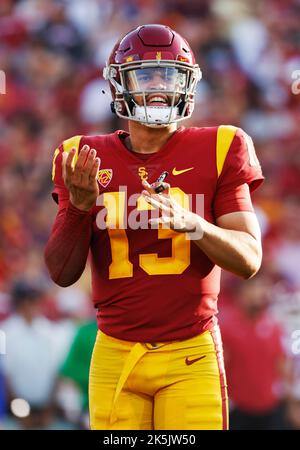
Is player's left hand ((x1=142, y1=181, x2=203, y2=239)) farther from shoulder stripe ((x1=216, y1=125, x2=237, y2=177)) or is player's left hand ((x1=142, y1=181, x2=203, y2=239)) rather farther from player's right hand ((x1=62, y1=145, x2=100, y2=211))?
shoulder stripe ((x1=216, y1=125, x2=237, y2=177))

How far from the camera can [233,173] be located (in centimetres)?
282

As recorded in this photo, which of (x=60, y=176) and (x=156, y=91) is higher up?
(x=156, y=91)

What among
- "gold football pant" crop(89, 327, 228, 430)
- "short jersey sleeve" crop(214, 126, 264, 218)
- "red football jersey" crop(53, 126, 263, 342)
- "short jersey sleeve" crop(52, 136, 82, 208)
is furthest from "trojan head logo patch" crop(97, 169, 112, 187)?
"gold football pant" crop(89, 327, 228, 430)

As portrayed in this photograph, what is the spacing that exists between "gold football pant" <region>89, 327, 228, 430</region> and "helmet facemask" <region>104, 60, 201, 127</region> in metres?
0.69

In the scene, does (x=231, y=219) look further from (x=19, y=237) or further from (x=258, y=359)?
(x=19, y=237)

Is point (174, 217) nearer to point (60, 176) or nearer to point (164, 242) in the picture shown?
point (164, 242)

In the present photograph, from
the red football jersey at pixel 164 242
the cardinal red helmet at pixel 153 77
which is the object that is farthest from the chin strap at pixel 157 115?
the red football jersey at pixel 164 242

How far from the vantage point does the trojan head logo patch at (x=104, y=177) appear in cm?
289

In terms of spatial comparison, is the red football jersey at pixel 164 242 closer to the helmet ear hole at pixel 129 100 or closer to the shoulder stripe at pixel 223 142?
the shoulder stripe at pixel 223 142

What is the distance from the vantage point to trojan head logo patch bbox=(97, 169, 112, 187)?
2.89 m

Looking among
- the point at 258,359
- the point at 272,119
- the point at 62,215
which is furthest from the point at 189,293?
the point at 272,119

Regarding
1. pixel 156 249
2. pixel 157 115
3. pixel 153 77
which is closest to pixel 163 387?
pixel 156 249

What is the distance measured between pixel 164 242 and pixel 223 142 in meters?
0.36

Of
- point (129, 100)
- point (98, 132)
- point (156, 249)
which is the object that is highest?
point (98, 132)
